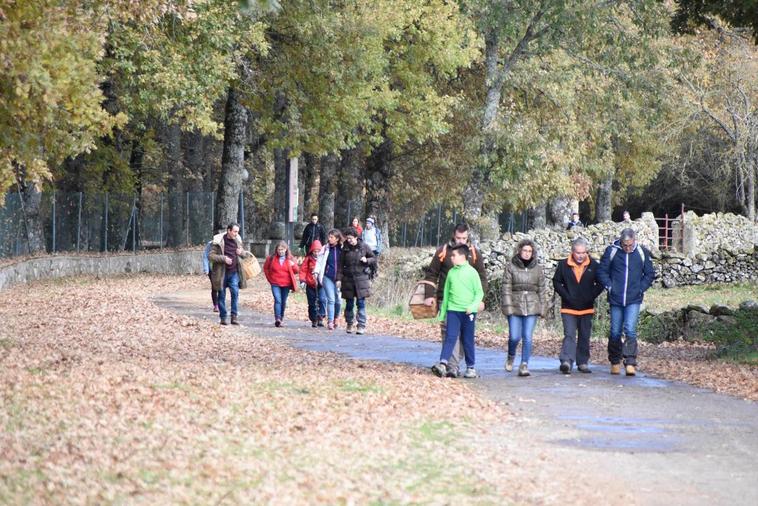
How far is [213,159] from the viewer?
62344 millimetres

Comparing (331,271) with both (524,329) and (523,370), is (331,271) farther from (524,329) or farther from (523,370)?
(523,370)

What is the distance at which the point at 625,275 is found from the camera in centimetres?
1714

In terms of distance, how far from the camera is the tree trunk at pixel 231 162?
38.2m

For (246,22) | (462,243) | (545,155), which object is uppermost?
(246,22)

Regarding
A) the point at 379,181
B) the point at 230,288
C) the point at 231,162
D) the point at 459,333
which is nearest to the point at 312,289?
the point at 230,288

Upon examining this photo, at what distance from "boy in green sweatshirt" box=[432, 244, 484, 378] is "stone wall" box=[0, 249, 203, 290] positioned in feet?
57.3

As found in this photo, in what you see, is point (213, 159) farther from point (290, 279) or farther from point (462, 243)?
point (462, 243)

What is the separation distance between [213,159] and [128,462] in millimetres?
53263

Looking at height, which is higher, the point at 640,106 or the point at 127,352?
the point at 640,106

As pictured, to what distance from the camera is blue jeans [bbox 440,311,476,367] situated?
54.0 feet

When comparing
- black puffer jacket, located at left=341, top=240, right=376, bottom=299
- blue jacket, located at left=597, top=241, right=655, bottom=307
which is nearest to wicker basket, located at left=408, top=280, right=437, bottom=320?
blue jacket, located at left=597, top=241, right=655, bottom=307

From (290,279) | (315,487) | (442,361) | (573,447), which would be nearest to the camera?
(315,487)

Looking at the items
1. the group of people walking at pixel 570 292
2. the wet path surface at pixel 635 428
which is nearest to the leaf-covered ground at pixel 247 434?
the wet path surface at pixel 635 428

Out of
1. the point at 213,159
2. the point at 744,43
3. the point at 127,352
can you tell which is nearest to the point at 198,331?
the point at 127,352
